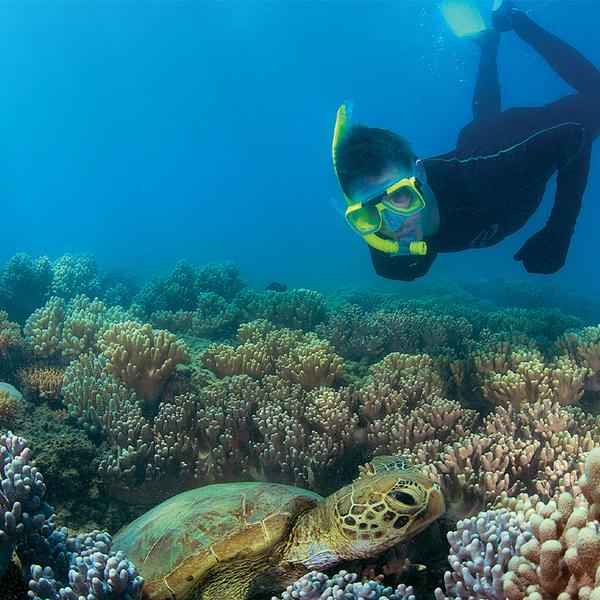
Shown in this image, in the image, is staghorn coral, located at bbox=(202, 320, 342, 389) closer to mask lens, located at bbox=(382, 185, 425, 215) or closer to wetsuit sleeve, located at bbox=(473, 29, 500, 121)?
mask lens, located at bbox=(382, 185, 425, 215)

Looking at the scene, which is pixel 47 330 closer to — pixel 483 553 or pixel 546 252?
pixel 483 553

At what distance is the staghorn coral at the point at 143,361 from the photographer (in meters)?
4.29

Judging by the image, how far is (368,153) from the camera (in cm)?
426

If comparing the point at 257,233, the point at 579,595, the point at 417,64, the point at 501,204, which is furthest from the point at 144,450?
the point at 417,64

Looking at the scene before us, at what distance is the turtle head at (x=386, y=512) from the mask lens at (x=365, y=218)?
298 centimetres

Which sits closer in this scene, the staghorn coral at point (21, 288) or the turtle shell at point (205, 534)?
the turtle shell at point (205, 534)

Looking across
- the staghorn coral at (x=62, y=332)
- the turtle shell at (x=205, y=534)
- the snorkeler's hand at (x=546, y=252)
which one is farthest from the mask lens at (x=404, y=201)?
the staghorn coral at (x=62, y=332)

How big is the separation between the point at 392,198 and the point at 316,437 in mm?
2586

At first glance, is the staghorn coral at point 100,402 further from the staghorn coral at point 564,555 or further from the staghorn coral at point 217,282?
the staghorn coral at point 217,282

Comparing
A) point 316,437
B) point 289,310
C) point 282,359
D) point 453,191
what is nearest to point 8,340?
point 282,359

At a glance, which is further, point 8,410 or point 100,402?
point 100,402

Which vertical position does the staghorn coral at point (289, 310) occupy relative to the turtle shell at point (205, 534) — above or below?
above

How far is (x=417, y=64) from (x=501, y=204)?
329ft

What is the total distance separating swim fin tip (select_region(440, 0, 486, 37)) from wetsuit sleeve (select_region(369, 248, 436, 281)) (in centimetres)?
791
